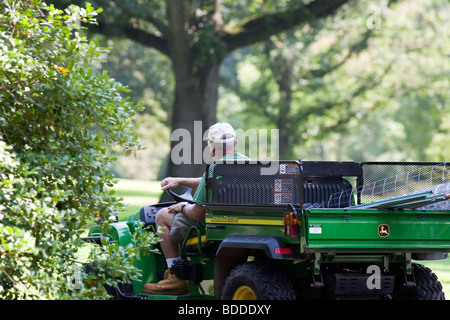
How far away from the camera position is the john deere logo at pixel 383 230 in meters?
6.35

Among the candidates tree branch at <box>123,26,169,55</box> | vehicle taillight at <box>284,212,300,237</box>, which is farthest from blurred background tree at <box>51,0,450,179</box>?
vehicle taillight at <box>284,212,300,237</box>

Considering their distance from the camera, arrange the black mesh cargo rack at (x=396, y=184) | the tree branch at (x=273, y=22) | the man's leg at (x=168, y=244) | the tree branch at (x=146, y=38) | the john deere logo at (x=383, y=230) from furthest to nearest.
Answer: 1. the tree branch at (x=146, y=38)
2. the tree branch at (x=273, y=22)
3. the man's leg at (x=168, y=244)
4. the black mesh cargo rack at (x=396, y=184)
5. the john deere logo at (x=383, y=230)

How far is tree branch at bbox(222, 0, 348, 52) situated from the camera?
19391 mm

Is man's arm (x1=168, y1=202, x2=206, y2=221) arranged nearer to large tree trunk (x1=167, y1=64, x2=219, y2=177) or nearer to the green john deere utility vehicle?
the green john deere utility vehicle

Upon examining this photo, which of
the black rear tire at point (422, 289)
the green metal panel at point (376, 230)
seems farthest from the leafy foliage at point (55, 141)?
the black rear tire at point (422, 289)

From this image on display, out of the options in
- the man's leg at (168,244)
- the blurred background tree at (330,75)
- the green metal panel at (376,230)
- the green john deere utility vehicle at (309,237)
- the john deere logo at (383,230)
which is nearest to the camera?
the green metal panel at (376,230)

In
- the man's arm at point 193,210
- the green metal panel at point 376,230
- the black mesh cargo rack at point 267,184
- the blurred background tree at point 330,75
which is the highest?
the blurred background tree at point 330,75

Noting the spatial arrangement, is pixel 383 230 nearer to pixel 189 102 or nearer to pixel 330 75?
pixel 189 102

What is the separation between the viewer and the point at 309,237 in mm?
6020

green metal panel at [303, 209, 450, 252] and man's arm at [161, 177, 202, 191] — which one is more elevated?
man's arm at [161, 177, 202, 191]

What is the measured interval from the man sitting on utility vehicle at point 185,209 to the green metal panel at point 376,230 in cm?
132

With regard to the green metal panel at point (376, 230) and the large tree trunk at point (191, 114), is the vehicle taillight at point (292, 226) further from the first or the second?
the large tree trunk at point (191, 114)

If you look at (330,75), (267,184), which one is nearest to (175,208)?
(267,184)

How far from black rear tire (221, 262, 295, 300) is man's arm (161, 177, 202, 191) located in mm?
1210
